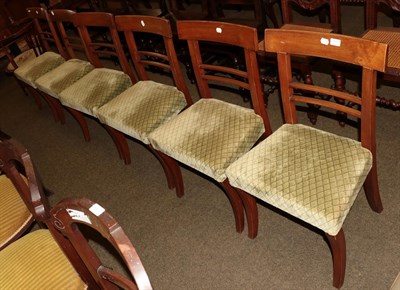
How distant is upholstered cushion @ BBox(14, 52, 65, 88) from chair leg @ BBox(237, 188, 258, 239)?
1978mm

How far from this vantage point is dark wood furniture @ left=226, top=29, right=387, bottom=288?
131 centimetres

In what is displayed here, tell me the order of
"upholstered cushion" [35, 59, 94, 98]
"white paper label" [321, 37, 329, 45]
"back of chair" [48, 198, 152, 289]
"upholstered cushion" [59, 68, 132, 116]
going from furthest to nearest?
"upholstered cushion" [35, 59, 94, 98]
"upholstered cushion" [59, 68, 132, 116]
"white paper label" [321, 37, 329, 45]
"back of chair" [48, 198, 152, 289]

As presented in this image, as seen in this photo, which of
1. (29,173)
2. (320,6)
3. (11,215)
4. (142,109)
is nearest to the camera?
(29,173)

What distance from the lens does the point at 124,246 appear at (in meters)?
0.85

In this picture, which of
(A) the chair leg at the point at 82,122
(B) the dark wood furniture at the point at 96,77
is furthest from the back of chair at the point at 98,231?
(A) the chair leg at the point at 82,122

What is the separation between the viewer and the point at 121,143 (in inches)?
95.0

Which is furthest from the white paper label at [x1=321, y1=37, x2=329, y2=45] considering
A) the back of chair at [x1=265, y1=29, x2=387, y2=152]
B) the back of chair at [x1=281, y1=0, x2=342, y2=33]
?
the back of chair at [x1=281, y1=0, x2=342, y2=33]

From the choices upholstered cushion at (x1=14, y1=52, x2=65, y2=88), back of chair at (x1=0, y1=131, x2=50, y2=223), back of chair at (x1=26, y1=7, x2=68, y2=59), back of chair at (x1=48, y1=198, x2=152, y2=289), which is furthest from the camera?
upholstered cushion at (x1=14, y1=52, x2=65, y2=88)

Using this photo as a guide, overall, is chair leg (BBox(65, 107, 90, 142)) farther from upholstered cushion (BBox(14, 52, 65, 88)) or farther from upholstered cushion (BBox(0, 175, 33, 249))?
upholstered cushion (BBox(0, 175, 33, 249))

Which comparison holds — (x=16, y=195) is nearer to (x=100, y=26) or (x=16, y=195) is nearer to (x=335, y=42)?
(x=100, y=26)

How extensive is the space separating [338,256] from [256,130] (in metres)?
0.60

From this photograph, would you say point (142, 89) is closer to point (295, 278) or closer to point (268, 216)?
point (268, 216)

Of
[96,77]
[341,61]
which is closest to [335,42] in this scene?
[341,61]

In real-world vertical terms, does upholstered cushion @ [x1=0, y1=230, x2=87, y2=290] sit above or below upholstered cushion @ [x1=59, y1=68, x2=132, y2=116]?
below
